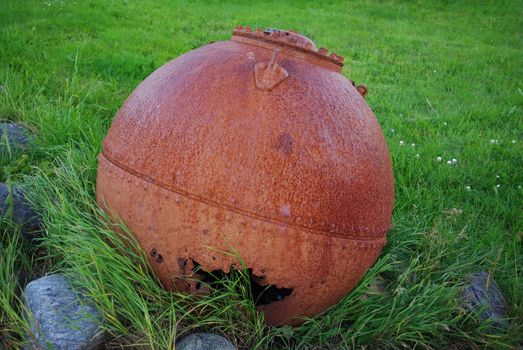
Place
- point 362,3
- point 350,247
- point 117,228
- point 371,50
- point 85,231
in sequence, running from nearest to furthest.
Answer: point 350,247 → point 117,228 → point 85,231 → point 371,50 → point 362,3

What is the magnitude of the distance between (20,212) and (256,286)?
1.56m

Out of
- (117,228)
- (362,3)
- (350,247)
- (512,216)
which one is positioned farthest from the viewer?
(362,3)

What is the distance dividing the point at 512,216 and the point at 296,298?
8.06 feet

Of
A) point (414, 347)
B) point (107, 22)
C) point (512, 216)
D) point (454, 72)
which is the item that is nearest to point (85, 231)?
point (414, 347)

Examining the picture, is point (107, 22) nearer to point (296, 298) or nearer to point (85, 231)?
point (85, 231)

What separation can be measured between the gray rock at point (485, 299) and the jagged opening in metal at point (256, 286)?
115cm

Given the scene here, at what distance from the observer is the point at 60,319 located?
226cm

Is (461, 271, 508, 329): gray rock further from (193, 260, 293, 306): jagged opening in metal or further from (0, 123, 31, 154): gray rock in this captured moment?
(0, 123, 31, 154): gray rock


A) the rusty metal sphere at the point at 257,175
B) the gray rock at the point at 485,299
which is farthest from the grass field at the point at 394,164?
the rusty metal sphere at the point at 257,175

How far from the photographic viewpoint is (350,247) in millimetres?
2281

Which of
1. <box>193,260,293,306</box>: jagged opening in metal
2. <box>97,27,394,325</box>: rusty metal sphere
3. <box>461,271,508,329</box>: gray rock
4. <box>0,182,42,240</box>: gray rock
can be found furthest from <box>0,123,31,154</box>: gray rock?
<box>461,271,508,329</box>: gray rock

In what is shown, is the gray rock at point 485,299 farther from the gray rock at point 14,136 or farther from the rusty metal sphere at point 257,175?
the gray rock at point 14,136

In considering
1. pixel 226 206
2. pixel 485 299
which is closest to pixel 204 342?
pixel 226 206

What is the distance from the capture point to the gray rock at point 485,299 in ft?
9.15
